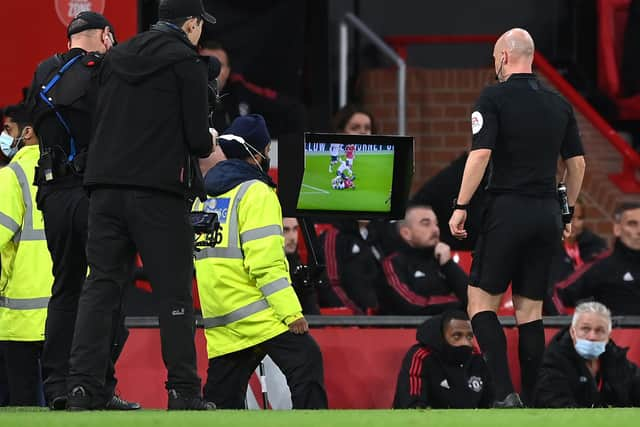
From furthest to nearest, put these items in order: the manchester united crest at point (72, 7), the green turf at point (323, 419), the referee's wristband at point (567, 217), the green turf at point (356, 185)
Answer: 1. the manchester united crest at point (72, 7)
2. the green turf at point (356, 185)
3. the referee's wristband at point (567, 217)
4. the green turf at point (323, 419)

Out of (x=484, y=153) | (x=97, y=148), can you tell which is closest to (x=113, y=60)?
Answer: (x=97, y=148)

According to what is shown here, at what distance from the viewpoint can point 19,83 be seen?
38.4ft

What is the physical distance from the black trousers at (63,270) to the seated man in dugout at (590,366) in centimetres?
316

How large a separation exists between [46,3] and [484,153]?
413 cm

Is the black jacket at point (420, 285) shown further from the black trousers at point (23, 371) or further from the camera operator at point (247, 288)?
the black trousers at point (23, 371)

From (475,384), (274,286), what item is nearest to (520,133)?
(274,286)

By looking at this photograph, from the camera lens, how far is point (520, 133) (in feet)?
28.6

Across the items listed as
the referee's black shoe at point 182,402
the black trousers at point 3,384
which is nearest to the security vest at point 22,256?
the black trousers at point 3,384

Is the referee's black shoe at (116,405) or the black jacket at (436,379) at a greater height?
the referee's black shoe at (116,405)

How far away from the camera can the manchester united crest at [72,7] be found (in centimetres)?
1160

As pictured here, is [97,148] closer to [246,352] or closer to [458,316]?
[246,352]

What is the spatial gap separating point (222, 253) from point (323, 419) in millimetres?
2023

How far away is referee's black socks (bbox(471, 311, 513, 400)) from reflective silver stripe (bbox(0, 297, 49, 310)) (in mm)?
2265

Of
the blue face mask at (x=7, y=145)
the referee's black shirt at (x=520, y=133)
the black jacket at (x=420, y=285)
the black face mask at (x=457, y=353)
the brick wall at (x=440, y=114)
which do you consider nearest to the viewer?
the referee's black shirt at (x=520, y=133)
